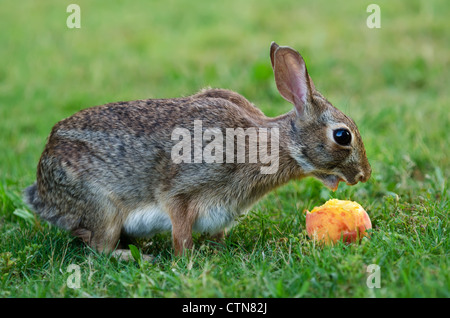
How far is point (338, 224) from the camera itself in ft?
A: 13.8

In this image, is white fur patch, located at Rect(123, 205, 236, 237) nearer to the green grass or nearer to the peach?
the green grass

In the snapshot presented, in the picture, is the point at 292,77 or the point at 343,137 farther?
the point at 292,77

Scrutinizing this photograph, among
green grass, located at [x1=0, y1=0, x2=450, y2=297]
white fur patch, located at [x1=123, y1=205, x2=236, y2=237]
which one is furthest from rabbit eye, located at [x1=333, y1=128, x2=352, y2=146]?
white fur patch, located at [x1=123, y1=205, x2=236, y2=237]

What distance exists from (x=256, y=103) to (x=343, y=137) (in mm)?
3568

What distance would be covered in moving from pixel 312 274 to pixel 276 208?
1.70 meters

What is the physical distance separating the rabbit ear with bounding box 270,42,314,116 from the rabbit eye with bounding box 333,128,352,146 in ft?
1.07

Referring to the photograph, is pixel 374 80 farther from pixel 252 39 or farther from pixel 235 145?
pixel 235 145

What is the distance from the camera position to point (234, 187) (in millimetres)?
4570

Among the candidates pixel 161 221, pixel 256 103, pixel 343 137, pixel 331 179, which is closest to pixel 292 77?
pixel 343 137

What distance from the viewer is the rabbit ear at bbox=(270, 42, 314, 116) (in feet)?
14.6

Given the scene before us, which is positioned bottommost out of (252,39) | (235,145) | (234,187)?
(234,187)

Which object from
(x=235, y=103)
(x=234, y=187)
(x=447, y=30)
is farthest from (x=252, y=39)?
(x=234, y=187)

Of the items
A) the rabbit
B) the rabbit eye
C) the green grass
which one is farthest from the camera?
the rabbit

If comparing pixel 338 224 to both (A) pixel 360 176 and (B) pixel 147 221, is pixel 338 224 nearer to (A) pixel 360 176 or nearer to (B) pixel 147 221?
(A) pixel 360 176
